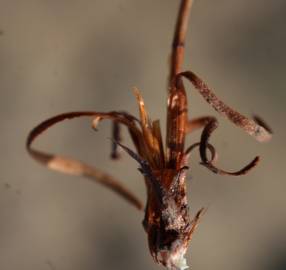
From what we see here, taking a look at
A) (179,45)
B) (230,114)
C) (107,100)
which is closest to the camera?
(230,114)

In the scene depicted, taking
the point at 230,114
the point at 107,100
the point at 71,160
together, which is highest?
the point at 107,100

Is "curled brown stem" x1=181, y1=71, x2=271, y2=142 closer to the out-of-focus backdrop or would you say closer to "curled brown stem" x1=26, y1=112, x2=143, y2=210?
"curled brown stem" x1=26, y1=112, x2=143, y2=210

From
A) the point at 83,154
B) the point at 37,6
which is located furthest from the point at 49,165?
the point at 37,6

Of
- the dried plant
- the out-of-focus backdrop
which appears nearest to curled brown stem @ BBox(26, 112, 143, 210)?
the dried plant

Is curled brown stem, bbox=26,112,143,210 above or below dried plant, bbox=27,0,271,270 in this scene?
above

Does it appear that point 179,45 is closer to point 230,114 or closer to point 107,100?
point 230,114

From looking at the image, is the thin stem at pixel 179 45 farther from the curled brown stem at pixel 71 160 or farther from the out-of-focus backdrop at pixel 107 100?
the out-of-focus backdrop at pixel 107 100

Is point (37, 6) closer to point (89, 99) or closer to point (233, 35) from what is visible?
point (89, 99)

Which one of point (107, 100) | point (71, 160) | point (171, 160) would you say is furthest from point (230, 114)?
point (107, 100)
